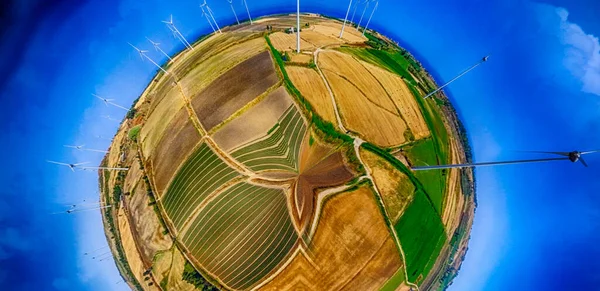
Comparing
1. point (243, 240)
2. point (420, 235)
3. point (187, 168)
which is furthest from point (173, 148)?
point (420, 235)

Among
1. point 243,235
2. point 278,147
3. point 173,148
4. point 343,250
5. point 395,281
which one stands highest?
point 173,148

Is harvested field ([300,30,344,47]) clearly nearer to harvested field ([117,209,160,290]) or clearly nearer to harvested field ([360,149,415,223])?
harvested field ([360,149,415,223])

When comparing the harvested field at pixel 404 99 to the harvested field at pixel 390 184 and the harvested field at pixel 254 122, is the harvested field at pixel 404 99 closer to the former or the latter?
the harvested field at pixel 390 184

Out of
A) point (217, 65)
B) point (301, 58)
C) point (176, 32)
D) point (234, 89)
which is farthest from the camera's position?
point (176, 32)

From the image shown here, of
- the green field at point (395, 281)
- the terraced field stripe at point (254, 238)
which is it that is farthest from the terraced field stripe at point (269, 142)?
the green field at point (395, 281)

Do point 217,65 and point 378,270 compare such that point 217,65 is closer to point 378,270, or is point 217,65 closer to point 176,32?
point 176,32

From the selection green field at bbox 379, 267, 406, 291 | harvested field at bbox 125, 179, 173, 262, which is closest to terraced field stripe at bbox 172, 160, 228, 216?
harvested field at bbox 125, 179, 173, 262

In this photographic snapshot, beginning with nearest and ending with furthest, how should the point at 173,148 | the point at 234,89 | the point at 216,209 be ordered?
1. the point at 216,209
2. the point at 234,89
3. the point at 173,148
